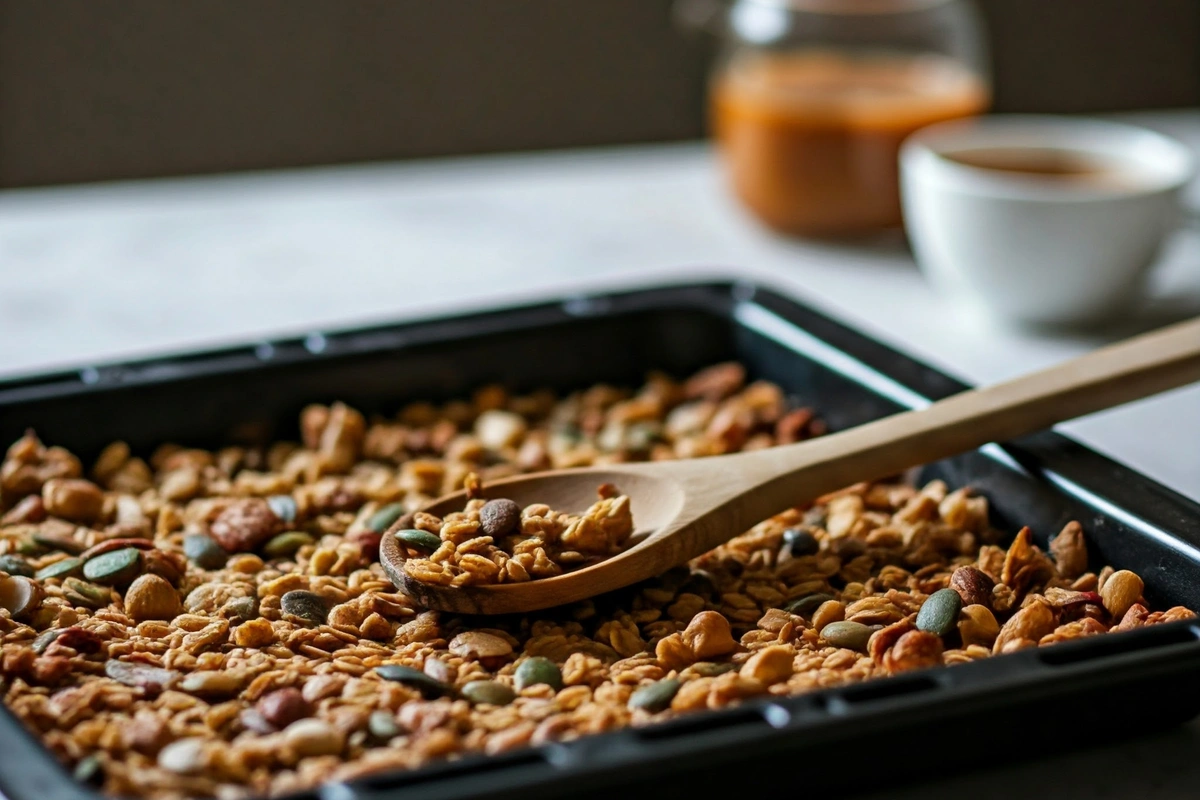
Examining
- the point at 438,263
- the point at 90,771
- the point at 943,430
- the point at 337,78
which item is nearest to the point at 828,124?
the point at 438,263

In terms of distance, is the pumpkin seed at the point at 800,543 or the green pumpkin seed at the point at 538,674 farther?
the pumpkin seed at the point at 800,543

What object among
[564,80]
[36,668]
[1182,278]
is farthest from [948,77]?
[564,80]

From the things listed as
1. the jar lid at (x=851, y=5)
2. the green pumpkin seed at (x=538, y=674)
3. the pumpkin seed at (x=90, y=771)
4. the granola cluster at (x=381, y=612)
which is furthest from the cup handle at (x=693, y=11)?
the pumpkin seed at (x=90, y=771)

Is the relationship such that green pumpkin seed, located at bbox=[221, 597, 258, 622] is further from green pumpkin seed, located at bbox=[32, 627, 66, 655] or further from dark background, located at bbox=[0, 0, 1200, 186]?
dark background, located at bbox=[0, 0, 1200, 186]

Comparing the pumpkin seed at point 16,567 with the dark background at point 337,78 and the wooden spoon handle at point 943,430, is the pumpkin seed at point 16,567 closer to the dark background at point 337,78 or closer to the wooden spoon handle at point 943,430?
the wooden spoon handle at point 943,430

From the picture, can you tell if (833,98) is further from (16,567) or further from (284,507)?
(16,567)
